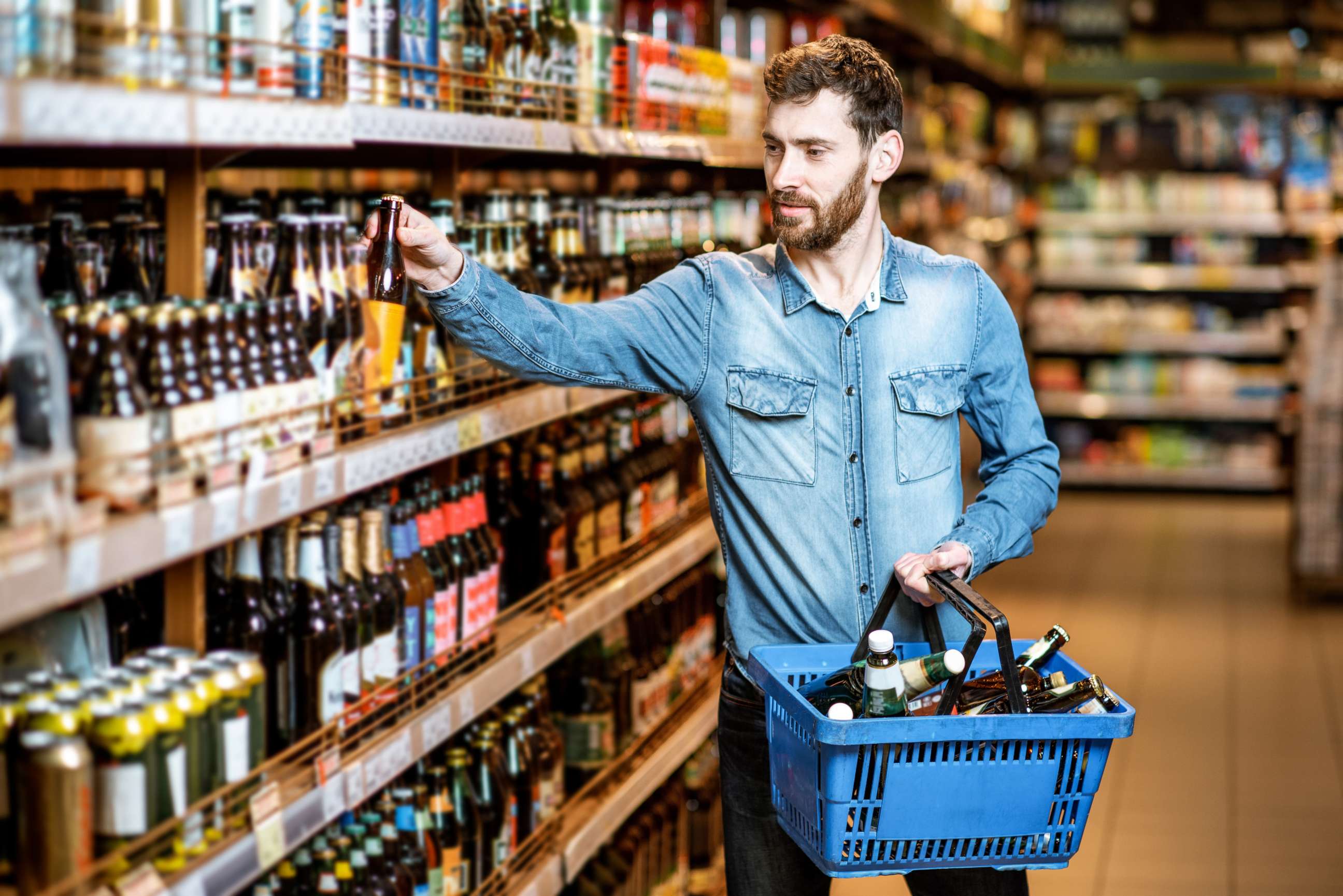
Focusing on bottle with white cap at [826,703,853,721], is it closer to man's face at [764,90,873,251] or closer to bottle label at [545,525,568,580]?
man's face at [764,90,873,251]

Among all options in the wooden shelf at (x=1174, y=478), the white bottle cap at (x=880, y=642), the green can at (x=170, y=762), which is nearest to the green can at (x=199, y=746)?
the green can at (x=170, y=762)

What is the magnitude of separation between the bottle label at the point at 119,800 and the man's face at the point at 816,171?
1211 mm

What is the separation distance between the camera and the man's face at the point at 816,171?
231 cm

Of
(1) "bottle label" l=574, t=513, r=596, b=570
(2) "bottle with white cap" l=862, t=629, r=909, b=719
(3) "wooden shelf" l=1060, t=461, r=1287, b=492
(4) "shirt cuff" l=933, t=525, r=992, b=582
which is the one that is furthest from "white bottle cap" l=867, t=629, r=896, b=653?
(3) "wooden shelf" l=1060, t=461, r=1287, b=492

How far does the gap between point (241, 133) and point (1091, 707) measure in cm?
128

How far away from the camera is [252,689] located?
192 centimetres

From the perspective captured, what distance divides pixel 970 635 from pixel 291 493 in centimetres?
91

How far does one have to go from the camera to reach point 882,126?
93.8 inches

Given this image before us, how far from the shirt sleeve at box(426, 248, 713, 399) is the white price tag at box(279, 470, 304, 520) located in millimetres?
300

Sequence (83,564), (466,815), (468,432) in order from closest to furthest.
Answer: (83,564) → (468,432) → (466,815)

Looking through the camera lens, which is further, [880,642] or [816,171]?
[816,171]

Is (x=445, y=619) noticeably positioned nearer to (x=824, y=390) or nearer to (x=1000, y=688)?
(x=824, y=390)

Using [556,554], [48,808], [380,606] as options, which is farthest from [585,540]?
[48,808]

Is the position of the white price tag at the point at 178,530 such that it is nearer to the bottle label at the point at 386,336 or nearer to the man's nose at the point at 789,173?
the bottle label at the point at 386,336
